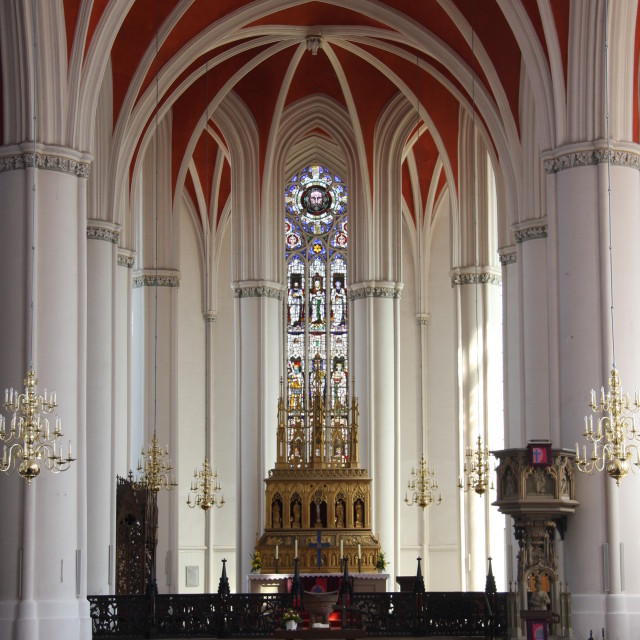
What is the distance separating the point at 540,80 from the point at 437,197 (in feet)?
56.0

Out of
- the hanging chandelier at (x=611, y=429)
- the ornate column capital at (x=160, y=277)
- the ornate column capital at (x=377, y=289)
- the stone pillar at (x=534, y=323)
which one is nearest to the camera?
the hanging chandelier at (x=611, y=429)

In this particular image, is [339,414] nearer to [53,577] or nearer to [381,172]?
[381,172]

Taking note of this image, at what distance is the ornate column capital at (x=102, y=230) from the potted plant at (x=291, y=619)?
8.00 m

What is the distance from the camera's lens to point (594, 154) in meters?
20.3

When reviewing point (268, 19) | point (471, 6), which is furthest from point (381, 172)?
point (471, 6)

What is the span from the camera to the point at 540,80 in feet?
68.9

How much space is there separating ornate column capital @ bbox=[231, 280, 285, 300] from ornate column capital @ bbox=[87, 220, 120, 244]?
296 inches

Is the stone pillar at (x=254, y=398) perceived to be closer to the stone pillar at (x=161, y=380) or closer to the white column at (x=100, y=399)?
the stone pillar at (x=161, y=380)

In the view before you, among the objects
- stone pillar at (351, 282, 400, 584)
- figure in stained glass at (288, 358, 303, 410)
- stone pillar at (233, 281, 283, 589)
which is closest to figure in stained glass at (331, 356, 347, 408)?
figure in stained glass at (288, 358, 303, 410)

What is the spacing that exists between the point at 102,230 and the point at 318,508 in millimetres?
8058

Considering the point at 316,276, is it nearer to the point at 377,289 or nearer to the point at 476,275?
the point at 377,289

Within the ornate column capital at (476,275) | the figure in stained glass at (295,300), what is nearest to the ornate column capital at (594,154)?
the ornate column capital at (476,275)

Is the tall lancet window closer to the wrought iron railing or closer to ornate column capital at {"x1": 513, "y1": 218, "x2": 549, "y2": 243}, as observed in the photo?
ornate column capital at {"x1": 513, "y1": 218, "x2": 549, "y2": 243}

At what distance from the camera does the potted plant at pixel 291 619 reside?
2122cm
